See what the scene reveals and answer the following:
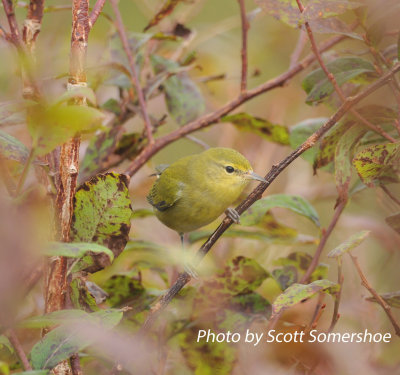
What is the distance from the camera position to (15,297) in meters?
0.77

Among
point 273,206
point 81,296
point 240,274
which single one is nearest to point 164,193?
point 273,206

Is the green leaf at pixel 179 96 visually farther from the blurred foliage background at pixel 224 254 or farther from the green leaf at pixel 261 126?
the green leaf at pixel 261 126

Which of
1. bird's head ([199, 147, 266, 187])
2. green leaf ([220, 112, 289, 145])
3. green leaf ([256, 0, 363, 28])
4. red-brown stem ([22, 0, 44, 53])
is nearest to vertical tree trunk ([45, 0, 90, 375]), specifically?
red-brown stem ([22, 0, 44, 53])

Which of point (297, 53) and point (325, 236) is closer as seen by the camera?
point (325, 236)

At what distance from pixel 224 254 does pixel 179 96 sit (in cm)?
94

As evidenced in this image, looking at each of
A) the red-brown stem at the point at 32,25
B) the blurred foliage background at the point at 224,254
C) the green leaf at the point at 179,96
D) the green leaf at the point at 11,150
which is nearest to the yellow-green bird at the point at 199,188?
the blurred foliage background at the point at 224,254

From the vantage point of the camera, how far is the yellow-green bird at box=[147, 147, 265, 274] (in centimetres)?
343

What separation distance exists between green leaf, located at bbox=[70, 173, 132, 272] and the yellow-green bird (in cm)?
183

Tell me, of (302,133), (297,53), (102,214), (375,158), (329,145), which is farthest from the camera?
(297,53)

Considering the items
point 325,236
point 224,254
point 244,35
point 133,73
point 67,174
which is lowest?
point 224,254

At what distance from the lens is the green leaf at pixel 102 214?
1.49 metres

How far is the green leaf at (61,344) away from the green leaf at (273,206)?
102 centimetres

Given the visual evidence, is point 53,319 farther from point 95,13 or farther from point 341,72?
point 341,72

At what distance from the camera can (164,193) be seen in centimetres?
358
